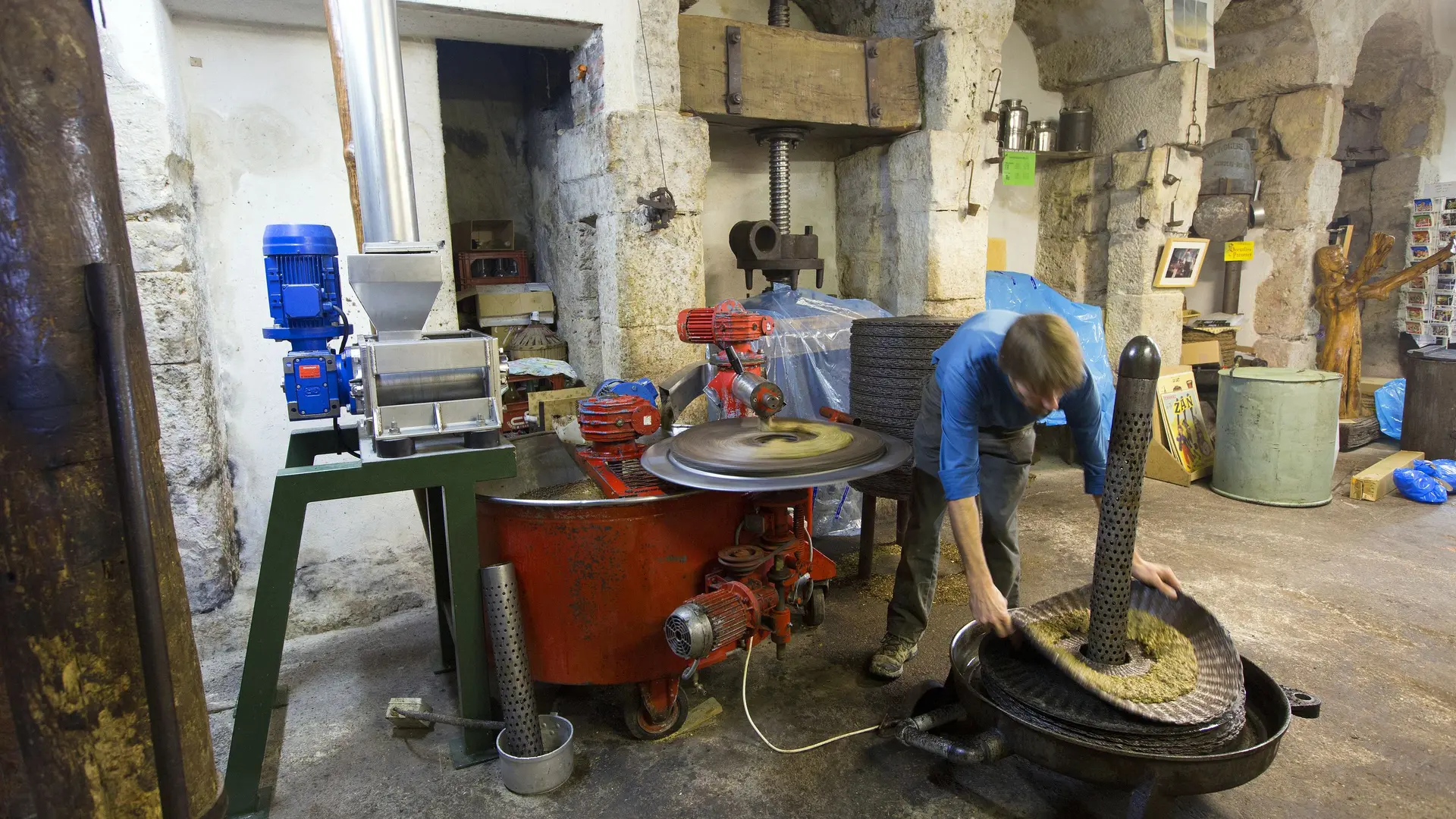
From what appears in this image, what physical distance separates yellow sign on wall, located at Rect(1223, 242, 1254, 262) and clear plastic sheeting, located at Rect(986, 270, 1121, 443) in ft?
9.27

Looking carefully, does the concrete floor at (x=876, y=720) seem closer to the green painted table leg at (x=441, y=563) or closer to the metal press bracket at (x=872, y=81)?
the green painted table leg at (x=441, y=563)

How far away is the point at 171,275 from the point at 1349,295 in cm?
838

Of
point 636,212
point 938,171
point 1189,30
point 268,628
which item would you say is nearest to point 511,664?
point 268,628

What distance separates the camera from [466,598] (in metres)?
2.29

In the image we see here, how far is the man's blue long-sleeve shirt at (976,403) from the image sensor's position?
2.22 m

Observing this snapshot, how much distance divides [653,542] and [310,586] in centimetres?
213

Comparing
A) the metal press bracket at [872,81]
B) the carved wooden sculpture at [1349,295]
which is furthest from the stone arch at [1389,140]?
the metal press bracket at [872,81]

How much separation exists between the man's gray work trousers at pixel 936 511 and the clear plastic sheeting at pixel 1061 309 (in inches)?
82.7

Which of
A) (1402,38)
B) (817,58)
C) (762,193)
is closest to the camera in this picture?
(817,58)

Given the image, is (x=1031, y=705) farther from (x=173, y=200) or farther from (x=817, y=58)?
(x=817, y=58)

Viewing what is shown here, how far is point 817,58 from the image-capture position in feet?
15.0

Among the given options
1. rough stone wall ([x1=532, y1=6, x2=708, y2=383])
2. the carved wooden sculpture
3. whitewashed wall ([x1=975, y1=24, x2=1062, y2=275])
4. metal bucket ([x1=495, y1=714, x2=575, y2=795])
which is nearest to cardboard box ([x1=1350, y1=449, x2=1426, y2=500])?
the carved wooden sculpture

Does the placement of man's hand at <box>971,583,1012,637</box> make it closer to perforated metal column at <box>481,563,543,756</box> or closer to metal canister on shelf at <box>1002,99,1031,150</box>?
perforated metal column at <box>481,563,543,756</box>

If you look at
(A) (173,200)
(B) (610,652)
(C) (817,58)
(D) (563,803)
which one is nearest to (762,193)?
(C) (817,58)
